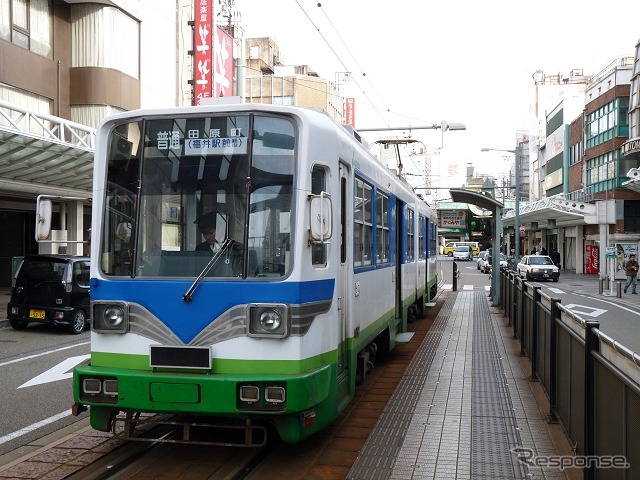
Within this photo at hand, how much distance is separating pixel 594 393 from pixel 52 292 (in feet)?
39.9

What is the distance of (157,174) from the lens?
5.51m

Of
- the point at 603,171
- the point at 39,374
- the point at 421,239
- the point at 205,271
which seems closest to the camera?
the point at 205,271

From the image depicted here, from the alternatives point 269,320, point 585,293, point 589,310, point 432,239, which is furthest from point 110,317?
point 585,293

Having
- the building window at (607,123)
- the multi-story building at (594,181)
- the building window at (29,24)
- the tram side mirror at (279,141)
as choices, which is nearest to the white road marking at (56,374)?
the tram side mirror at (279,141)

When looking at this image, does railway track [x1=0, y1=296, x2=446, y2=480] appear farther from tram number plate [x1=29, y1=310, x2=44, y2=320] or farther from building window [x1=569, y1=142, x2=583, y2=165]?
building window [x1=569, y1=142, x2=583, y2=165]

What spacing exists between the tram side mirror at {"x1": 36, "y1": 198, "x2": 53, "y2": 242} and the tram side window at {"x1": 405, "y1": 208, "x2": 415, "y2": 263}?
22.7 ft

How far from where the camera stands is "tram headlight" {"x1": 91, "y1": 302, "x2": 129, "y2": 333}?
17.5 ft

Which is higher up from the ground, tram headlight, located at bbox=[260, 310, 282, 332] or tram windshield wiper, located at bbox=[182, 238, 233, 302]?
tram windshield wiper, located at bbox=[182, 238, 233, 302]

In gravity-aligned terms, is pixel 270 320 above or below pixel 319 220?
below

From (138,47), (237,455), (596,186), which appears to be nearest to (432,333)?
(237,455)

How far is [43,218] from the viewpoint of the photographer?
5.90m

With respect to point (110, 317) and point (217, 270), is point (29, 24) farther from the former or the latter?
point (217, 270)

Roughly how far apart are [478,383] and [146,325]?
16.3 ft

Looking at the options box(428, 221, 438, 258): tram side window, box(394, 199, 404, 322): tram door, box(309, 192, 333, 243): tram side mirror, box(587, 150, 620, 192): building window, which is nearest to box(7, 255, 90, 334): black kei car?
box(394, 199, 404, 322): tram door
